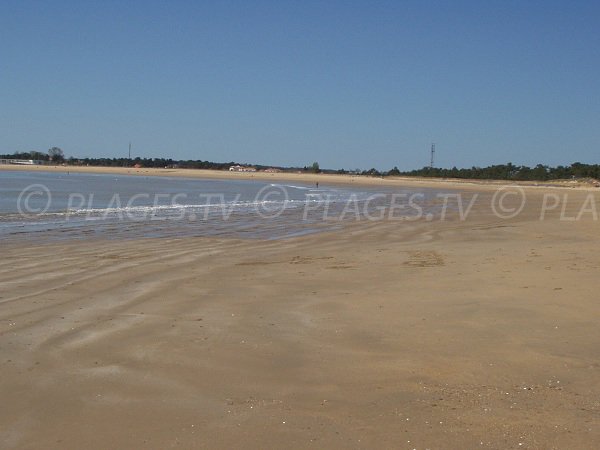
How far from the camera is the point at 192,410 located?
3592 mm

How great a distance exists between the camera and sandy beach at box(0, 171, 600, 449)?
3.34 m

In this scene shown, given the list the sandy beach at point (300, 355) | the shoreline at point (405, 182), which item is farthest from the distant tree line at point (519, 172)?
the sandy beach at point (300, 355)

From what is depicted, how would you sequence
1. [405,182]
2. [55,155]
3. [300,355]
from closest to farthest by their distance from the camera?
[300,355]
[405,182]
[55,155]

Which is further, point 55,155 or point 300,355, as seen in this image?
point 55,155

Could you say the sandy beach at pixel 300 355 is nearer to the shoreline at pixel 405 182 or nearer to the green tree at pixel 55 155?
the shoreline at pixel 405 182

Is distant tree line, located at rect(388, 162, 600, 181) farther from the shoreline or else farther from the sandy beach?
the sandy beach

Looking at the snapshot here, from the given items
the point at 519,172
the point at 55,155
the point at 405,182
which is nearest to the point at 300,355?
the point at 405,182

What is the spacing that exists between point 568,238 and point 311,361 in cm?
971

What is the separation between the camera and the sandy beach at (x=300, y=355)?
3.34 metres

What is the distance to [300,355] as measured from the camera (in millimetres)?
4613

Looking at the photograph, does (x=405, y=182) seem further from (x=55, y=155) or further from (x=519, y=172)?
(x=55, y=155)

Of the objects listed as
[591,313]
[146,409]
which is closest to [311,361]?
[146,409]

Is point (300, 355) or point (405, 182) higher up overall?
point (405, 182)

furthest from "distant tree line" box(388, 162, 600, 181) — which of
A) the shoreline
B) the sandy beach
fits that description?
the sandy beach
